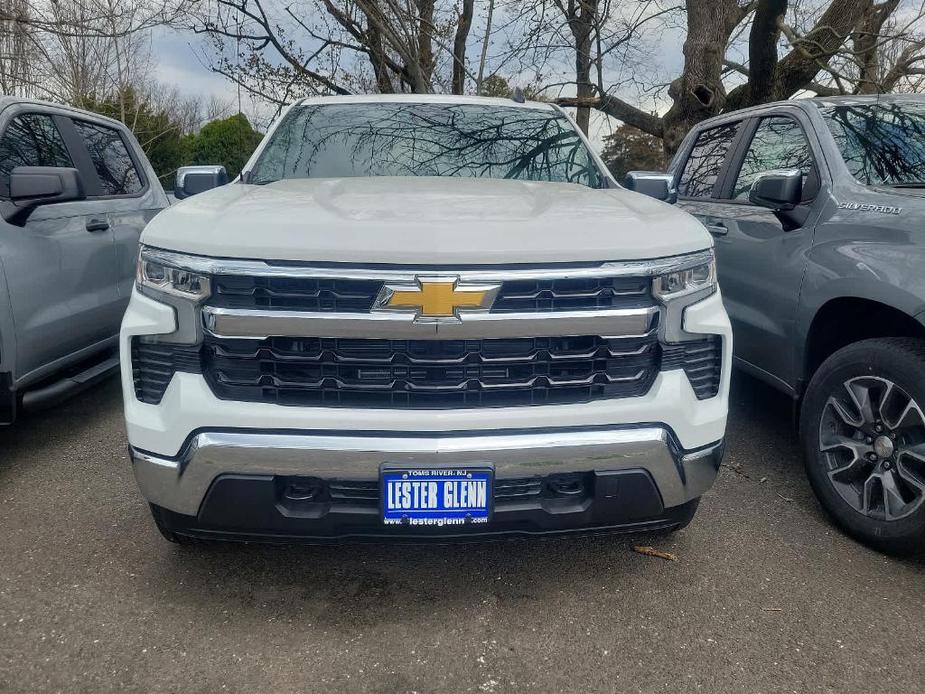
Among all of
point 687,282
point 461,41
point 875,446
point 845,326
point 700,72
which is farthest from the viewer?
point 461,41

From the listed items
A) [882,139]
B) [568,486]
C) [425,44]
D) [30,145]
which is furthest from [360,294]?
[425,44]

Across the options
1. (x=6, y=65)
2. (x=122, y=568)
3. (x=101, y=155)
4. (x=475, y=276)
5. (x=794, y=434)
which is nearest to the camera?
(x=475, y=276)

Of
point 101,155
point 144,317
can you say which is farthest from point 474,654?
point 101,155

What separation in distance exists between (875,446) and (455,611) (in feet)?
5.98

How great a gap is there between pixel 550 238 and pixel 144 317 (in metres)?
1.30

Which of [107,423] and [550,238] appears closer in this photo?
[550,238]

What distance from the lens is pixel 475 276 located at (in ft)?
6.96

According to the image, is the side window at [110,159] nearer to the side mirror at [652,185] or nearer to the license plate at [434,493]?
the side mirror at [652,185]

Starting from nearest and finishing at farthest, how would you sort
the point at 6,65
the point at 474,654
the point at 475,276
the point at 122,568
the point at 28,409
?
the point at 475,276 < the point at 474,654 < the point at 122,568 < the point at 28,409 < the point at 6,65

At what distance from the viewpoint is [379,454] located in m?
2.11

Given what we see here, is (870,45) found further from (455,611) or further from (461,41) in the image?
(455,611)

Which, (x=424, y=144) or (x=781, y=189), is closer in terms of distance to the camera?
(x=781, y=189)

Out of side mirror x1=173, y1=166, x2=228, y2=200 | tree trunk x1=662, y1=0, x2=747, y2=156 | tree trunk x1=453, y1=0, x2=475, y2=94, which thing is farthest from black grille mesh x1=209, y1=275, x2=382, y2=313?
tree trunk x1=453, y1=0, x2=475, y2=94

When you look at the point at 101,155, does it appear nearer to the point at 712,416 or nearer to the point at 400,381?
the point at 400,381
